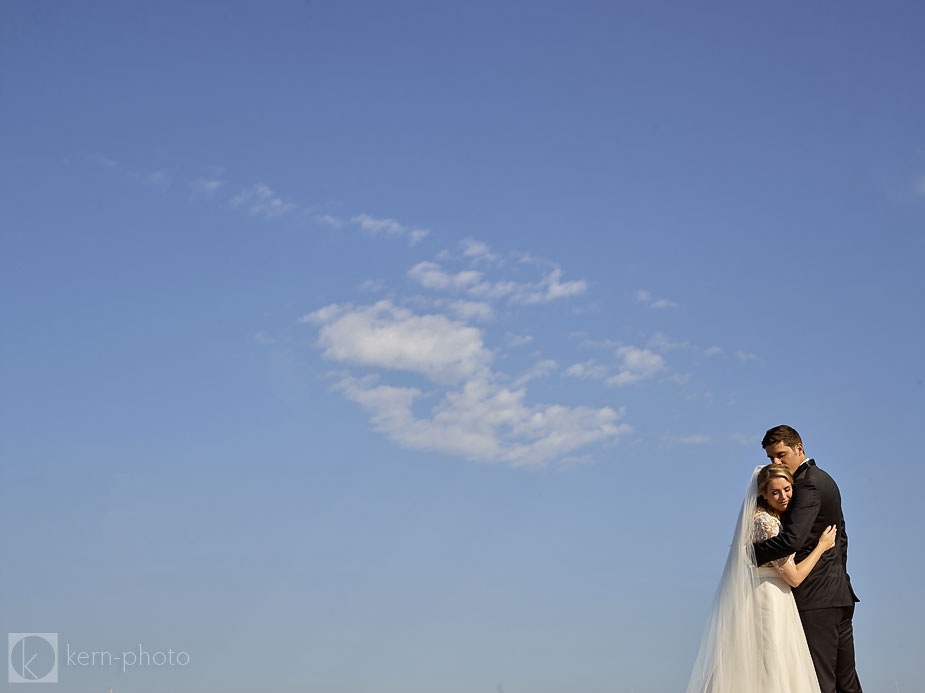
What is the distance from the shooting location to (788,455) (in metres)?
9.94

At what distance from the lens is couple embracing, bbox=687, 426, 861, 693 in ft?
32.1

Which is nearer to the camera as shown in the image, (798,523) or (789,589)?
Answer: (798,523)

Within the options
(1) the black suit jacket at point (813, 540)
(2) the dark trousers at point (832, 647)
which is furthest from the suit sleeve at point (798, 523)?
(2) the dark trousers at point (832, 647)

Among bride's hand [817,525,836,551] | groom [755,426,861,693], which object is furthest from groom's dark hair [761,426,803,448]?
bride's hand [817,525,836,551]

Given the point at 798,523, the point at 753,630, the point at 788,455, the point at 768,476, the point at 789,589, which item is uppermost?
the point at 788,455

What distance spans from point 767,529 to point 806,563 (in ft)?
1.62

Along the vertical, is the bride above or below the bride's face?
below

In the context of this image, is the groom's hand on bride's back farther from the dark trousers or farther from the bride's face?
the dark trousers

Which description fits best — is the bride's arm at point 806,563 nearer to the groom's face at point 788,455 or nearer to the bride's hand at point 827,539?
the bride's hand at point 827,539

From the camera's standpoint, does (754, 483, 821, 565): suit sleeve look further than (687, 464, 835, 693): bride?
No

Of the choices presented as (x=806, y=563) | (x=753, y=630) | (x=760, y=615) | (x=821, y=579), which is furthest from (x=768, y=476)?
(x=753, y=630)

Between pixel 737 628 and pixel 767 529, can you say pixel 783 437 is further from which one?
pixel 737 628

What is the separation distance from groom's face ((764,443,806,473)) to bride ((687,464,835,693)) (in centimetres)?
7

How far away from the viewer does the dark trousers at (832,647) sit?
32.4 feet
